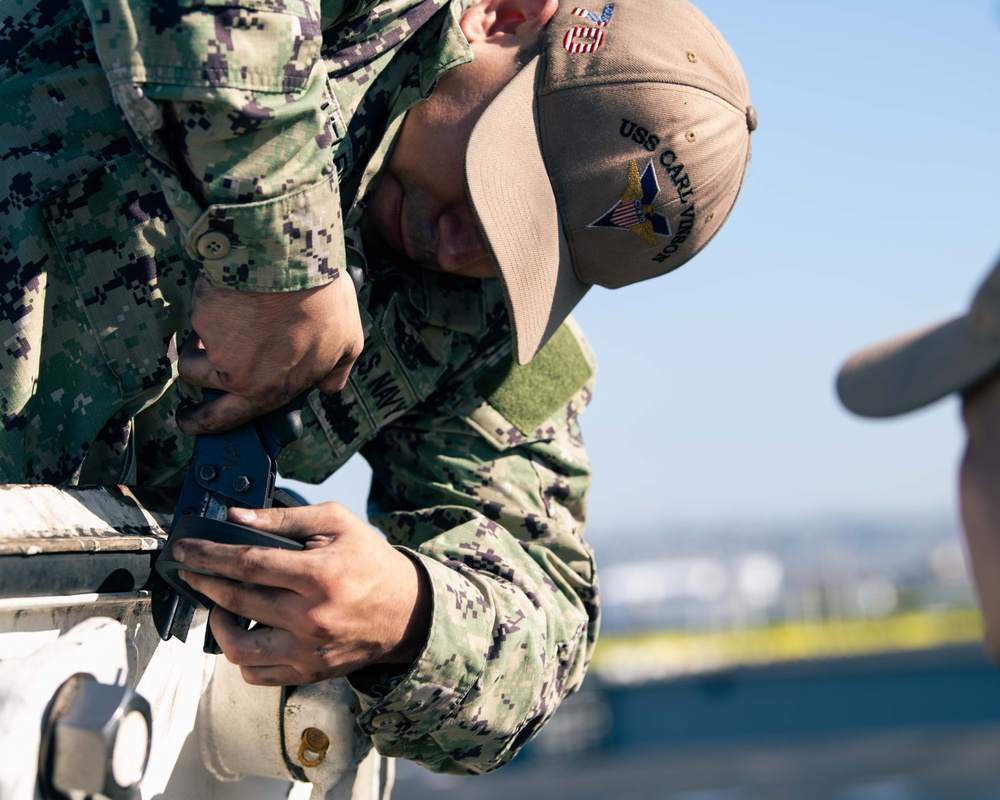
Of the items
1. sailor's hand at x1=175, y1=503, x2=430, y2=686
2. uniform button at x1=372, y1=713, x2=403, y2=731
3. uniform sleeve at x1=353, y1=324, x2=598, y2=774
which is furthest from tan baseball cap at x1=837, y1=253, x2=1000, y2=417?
uniform button at x1=372, y1=713, x2=403, y2=731

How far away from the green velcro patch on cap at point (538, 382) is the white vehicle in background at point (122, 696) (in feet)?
2.26

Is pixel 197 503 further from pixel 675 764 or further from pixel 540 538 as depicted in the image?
pixel 675 764

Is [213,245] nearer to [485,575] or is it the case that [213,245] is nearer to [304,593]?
[304,593]

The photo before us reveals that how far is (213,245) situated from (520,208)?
61 centimetres

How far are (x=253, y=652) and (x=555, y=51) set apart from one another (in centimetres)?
115

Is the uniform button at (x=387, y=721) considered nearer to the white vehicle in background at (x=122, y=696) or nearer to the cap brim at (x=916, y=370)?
the white vehicle in background at (x=122, y=696)

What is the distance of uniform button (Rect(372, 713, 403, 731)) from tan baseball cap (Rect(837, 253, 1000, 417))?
1087mm

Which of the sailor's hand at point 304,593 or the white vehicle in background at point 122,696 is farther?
the sailor's hand at point 304,593

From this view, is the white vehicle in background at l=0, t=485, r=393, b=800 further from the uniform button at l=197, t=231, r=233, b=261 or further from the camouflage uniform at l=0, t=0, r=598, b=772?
the uniform button at l=197, t=231, r=233, b=261

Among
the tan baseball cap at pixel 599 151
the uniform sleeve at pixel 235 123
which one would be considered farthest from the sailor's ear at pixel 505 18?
the uniform sleeve at pixel 235 123

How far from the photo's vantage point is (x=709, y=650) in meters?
22.1

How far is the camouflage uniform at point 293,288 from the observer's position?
1.59m

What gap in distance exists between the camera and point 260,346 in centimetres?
171

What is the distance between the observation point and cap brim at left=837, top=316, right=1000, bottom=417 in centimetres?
94
